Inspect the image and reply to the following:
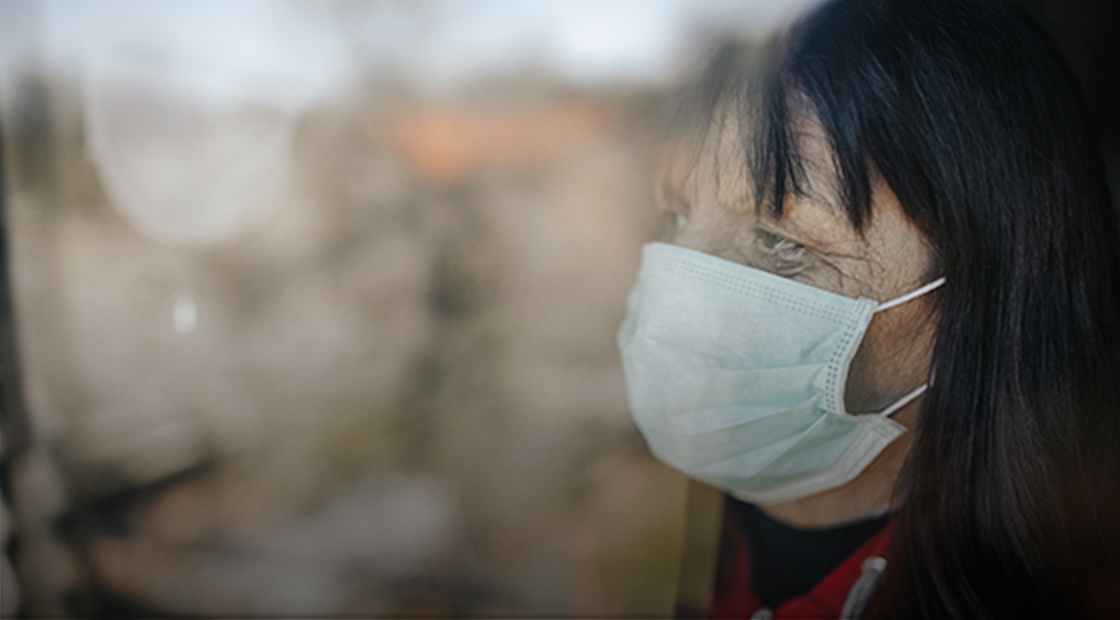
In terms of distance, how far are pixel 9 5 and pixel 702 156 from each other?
4.73ft

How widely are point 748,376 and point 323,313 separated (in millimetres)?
1097

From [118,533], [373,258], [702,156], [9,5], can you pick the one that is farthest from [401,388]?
[9,5]

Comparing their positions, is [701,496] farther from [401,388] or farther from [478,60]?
[478,60]

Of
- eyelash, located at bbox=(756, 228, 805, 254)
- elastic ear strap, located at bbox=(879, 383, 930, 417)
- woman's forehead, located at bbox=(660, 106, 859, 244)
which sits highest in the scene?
woman's forehead, located at bbox=(660, 106, 859, 244)

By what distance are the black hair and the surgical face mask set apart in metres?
0.07

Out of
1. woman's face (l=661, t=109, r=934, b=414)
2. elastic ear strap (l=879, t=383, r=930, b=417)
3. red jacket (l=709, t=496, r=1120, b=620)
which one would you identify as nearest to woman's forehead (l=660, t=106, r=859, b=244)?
woman's face (l=661, t=109, r=934, b=414)

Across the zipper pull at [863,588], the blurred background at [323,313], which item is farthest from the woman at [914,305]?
the blurred background at [323,313]

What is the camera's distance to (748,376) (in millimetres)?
708

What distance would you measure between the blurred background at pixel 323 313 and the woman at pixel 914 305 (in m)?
0.35

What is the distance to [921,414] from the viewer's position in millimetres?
646

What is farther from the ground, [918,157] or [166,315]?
[918,157]

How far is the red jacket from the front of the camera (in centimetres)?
64

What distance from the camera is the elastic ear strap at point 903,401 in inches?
25.7

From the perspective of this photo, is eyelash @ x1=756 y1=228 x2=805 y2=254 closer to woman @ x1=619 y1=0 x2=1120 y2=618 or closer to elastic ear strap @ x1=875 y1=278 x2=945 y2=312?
woman @ x1=619 y1=0 x2=1120 y2=618
